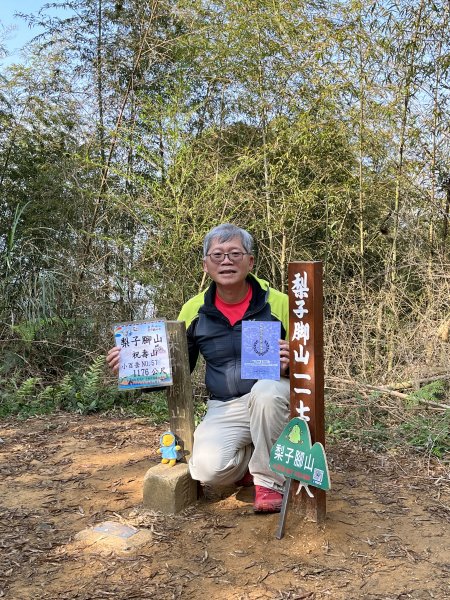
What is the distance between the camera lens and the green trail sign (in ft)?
6.82

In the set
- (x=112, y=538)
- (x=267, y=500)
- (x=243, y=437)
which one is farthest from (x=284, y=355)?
(x=112, y=538)

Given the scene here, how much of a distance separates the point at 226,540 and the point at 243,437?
1.52 ft

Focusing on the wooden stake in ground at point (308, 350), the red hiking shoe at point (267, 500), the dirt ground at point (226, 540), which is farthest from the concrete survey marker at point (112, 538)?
the wooden stake in ground at point (308, 350)

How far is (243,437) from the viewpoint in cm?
246

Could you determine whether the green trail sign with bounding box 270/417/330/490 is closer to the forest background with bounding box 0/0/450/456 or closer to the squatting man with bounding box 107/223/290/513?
the squatting man with bounding box 107/223/290/513

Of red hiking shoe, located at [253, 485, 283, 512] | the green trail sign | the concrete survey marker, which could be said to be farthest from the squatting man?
the concrete survey marker

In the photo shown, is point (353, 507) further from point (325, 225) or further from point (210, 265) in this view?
point (325, 225)

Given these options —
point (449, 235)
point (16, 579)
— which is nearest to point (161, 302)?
point (449, 235)

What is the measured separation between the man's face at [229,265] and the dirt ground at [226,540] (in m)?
1.05

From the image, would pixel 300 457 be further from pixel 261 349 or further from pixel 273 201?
pixel 273 201

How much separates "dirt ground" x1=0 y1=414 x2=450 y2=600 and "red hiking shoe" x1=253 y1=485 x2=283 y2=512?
0.13 feet

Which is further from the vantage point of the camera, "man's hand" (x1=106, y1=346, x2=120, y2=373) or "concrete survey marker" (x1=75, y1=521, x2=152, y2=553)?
"man's hand" (x1=106, y1=346, x2=120, y2=373)

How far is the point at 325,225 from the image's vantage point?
4805 mm

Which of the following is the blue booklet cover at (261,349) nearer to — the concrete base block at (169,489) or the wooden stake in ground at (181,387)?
the wooden stake in ground at (181,387)
